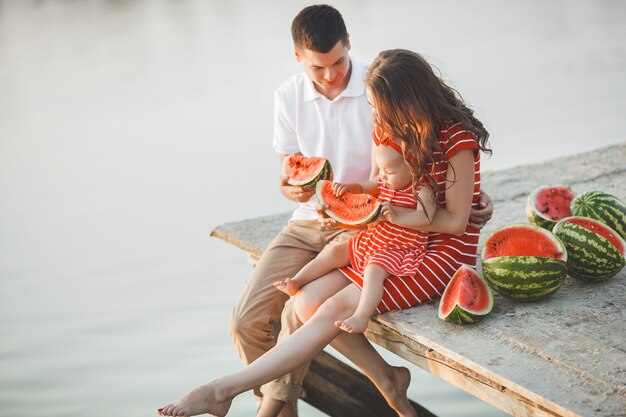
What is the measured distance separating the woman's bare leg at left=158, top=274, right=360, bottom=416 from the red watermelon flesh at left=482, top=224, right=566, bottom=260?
2.44 feet

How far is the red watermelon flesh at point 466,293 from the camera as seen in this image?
134 inches

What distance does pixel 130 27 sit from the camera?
50.1 ft

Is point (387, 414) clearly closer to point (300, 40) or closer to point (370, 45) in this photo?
point (300, 40)

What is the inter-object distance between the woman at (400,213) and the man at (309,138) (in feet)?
1.72

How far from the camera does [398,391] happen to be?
3668 mm

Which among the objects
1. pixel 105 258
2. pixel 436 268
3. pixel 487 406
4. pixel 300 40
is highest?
pixel 300 40

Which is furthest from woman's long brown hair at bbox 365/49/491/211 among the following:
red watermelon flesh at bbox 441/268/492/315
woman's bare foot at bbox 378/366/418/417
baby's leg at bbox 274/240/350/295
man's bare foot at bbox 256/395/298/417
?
man's bare foot at bbox 256/395/298/417

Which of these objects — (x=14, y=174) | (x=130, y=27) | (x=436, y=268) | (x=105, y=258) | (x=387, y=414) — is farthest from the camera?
(x=130, y=27)

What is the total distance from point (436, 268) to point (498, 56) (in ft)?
29.7

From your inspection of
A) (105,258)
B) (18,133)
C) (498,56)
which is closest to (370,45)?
(498,56)

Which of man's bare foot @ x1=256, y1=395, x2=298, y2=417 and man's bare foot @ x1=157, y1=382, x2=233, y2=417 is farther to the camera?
man's bare foot @ x1=256, y1=395, x2=298, y2=417

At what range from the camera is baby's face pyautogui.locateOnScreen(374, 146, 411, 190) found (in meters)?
3.68

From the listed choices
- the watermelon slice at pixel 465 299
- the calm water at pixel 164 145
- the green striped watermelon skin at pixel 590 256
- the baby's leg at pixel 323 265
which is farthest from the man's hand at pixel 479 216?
the calm water at pixel 164 145

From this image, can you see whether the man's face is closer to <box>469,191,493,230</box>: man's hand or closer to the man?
the man
